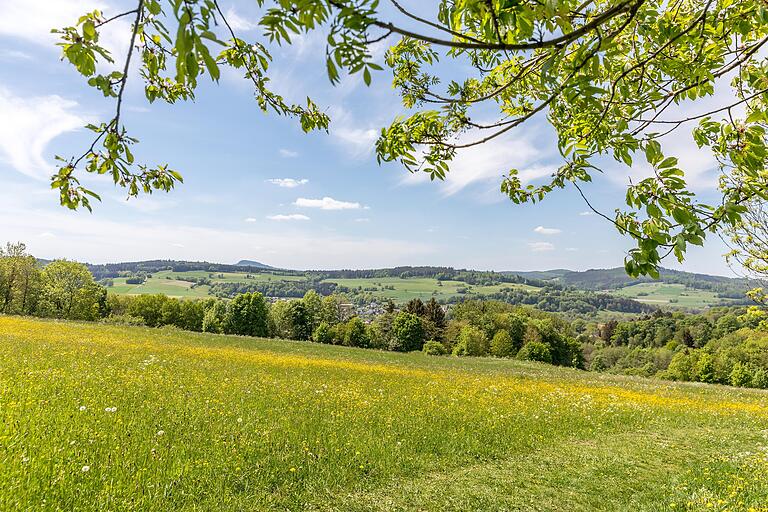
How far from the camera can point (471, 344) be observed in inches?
2680

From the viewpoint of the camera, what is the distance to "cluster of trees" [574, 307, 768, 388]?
5462cm

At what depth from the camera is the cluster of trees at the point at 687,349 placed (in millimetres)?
54625

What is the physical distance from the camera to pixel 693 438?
1021cm

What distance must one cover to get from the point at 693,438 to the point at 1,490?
1392cm

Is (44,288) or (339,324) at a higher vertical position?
(44,288)

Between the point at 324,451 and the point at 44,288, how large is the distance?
64.2 meters

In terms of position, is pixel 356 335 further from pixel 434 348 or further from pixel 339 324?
pixel 434 348

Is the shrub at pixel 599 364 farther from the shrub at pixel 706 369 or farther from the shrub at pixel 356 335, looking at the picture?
the shrub at pixel 356 335

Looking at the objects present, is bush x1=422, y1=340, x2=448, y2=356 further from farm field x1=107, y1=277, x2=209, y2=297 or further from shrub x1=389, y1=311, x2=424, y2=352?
farm field x1=107, y1=277, x2=209, y2=297

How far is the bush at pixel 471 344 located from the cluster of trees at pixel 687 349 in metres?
33.1

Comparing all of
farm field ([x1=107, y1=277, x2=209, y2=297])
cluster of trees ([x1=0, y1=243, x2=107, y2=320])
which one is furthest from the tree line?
farm field ([x1=107, y1=277, x2=209, y2=297])

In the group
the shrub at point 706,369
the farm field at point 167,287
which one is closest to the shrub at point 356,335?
the shrub at point 706,369

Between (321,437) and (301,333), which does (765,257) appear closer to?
(321,437)

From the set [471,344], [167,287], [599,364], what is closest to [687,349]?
[599,364]
